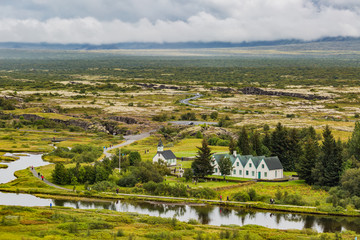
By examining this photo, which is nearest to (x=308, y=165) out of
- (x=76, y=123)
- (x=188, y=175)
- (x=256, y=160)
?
(x=256, y=160)

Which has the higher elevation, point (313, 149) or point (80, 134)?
point (313, 149)

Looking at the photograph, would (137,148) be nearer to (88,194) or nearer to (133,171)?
(133,171)

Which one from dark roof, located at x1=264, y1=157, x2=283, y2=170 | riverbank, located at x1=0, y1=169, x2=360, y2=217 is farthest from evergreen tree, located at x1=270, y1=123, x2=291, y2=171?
riverbank, located at x1=0, y1=169, x2=360, y2=217

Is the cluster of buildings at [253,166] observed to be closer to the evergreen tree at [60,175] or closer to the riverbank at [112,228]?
the evergreen tree at [60,175]

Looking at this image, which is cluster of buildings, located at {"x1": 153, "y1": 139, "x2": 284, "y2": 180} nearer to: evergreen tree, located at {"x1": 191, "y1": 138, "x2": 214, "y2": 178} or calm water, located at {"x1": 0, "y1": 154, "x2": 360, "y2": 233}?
evergreen tree, located at {"x1": 191, "y1": 138, "x2": 214, "y2": 178}

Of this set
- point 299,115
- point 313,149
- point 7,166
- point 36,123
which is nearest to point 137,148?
point 7,166
